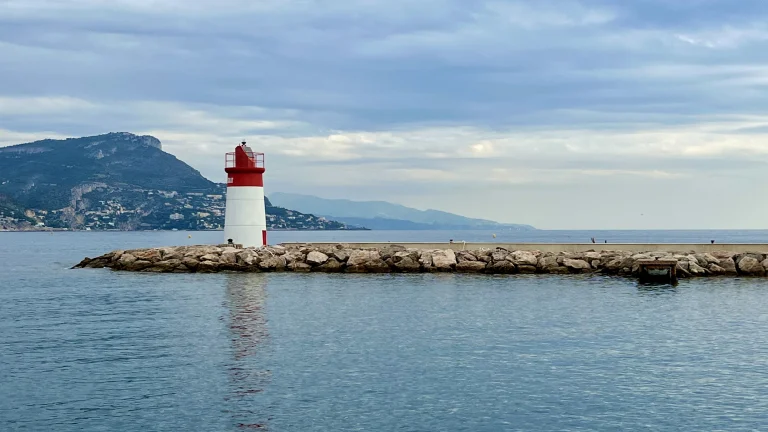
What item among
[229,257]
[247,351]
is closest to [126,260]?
[229,257]

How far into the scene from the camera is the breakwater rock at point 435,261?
5262 centimetres

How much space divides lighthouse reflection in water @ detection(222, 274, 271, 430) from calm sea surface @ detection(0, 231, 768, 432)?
82 mm

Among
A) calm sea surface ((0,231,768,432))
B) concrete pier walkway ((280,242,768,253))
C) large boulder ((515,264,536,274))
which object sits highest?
concrete pier walkway ((280,242,768,253))

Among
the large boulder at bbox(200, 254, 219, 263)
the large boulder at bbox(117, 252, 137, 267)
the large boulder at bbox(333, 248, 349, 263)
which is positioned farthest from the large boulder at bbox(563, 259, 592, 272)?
the large boulder at bbox(117, 252, 137, 267)

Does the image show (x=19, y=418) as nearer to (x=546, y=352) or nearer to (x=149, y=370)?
(x=149, y=370)

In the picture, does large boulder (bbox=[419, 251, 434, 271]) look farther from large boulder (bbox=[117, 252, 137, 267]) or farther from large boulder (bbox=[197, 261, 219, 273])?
large boulder (bbox=[117, 252, 137, 267])

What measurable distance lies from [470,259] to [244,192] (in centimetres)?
1536

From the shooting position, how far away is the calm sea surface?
63.2ft

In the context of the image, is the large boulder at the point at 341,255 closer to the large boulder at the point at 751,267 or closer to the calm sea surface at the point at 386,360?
the calm sea surface at the point at 386,360

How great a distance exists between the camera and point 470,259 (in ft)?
181

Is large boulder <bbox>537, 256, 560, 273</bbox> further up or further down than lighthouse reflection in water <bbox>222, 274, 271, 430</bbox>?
further up

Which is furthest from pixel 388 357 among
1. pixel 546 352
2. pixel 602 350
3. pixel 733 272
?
pixel 733 272

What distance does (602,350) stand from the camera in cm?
2733

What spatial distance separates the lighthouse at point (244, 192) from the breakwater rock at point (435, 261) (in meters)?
1.88
